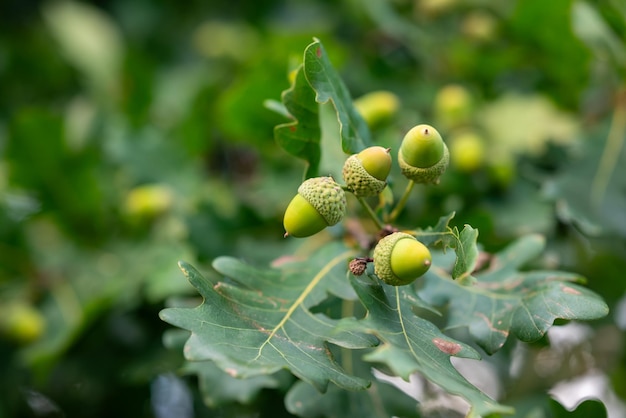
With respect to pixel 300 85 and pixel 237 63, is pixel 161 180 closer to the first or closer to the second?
pixel 237 63

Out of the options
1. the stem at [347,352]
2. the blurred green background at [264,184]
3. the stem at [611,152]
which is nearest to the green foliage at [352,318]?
the stem at [347,352]

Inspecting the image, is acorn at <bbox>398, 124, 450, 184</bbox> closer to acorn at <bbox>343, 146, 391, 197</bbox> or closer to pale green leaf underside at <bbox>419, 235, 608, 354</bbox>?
acorn at <bbox>343, 146, 391, 197</bbox>

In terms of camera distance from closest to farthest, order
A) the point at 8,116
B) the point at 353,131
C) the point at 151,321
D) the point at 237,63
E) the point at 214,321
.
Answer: the point at 214,321, the point at 353,131, the point at 151,321, the point at 237,63, the point at 8,116

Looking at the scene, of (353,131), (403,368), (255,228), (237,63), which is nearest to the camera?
(403,368)

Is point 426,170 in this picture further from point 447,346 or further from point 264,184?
point 264,184

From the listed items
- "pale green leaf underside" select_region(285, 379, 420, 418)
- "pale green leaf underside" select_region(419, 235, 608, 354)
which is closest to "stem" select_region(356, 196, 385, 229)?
"pale green leaf underside" select_region(419, 235, 608, 354)

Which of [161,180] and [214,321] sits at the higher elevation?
[214,321]

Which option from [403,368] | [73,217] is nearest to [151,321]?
[73,217]
